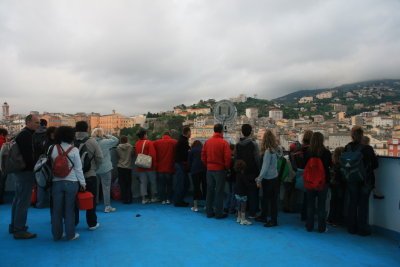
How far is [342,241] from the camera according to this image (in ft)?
12.2

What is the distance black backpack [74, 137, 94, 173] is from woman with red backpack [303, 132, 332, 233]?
3062mm

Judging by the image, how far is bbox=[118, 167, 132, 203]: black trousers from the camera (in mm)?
5633

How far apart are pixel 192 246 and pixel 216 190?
4.43 ft

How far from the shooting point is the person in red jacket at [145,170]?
5.59 metres

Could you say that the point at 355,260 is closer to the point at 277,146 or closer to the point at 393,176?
the point at 393,176

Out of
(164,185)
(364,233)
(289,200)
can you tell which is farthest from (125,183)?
(364,233)

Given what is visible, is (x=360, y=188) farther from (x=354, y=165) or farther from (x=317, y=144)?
(x=317, y=144)

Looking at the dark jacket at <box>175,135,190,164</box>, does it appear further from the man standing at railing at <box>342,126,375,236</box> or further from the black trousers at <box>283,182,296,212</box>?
the man standing at railing at <box>342,126,375,236</box>

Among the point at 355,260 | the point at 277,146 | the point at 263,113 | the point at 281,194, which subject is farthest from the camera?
the point at 263,113

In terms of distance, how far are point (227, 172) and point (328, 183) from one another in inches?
63.1

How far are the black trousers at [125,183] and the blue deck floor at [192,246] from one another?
3.51 ft

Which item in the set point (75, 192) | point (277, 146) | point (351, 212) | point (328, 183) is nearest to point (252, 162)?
point (277, 146)

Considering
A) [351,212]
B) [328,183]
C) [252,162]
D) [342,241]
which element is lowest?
[342,241]

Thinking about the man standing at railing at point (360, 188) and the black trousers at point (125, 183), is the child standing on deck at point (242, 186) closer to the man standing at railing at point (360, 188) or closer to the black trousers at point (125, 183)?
the man standing at railing at point (360, 188)
